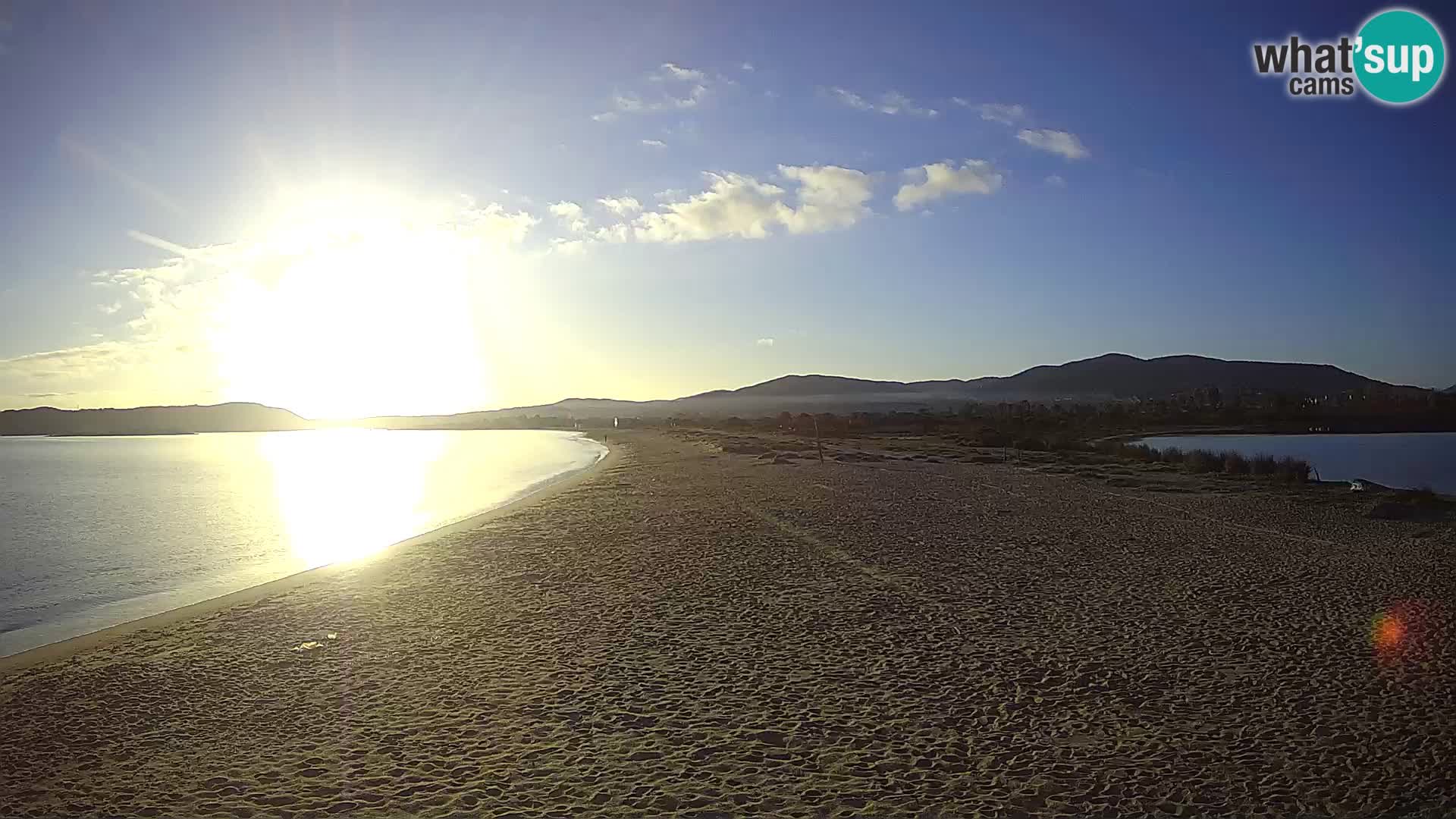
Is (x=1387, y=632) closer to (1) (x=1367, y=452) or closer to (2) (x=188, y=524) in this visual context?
(2) (x=188, y=524)

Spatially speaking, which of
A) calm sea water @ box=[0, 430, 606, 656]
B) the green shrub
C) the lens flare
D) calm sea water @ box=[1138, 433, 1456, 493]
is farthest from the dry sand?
calm sea water @ box=[1138, 433, 1456, 493]

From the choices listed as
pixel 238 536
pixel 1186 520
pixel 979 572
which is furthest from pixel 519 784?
pixel 238 536

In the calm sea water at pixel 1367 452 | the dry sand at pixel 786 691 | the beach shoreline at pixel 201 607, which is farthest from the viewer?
the calm sea water at pixel 1367 452

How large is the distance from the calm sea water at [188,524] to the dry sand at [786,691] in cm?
303

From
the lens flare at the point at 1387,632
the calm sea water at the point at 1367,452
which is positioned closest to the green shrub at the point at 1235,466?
the calm sea water at the point at 1367,452

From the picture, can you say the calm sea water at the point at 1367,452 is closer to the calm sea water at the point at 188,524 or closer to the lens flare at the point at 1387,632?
the lens flare at the point at 1387,632

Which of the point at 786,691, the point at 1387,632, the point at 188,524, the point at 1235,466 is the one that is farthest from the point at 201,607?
the point at 1235,466

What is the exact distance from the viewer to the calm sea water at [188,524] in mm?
13796

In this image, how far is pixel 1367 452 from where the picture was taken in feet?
158

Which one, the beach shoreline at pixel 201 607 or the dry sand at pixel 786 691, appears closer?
the dry sand at pixel 786 691

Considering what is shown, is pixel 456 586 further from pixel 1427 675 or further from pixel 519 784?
pixel 1427 675

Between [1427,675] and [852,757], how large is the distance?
189 inches

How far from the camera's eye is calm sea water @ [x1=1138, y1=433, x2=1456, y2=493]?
109 feet

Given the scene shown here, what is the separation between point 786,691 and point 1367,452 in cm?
5209
